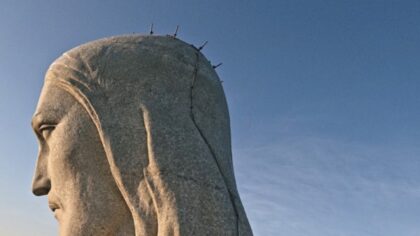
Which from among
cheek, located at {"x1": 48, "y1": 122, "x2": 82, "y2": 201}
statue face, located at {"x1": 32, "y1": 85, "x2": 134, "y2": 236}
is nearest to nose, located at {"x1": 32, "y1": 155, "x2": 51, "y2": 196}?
statue face, located at {"x1": 32, "y1": 85, "x2": 134, "y2": 236}

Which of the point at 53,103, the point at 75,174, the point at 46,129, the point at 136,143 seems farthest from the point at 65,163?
the point at 136,143

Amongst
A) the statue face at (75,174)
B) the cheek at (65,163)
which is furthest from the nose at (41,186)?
the cheek at (65,163)

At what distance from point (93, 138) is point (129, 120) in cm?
42

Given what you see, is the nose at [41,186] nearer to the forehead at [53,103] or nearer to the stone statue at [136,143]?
the stone statue at [136,143]

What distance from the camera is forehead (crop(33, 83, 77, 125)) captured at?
583cm

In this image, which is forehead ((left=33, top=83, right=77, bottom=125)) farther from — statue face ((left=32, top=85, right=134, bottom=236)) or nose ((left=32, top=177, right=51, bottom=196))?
nose ((left=32, top=177, right=51, bottom=196))

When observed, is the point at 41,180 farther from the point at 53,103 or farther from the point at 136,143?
the point at 136,143

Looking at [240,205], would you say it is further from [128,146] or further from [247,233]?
[128,146]

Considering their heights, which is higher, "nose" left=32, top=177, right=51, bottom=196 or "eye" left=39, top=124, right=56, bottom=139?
"eye" left=39, top=124, right=56, bottom=139

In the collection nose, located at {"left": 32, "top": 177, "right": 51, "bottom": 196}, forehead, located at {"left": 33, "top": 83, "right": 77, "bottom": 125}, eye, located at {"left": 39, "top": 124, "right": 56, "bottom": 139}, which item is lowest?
nose, located at {"left": 32, "top": 177, "right": 51, "bottom": 196}

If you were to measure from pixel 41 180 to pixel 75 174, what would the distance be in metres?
0.70

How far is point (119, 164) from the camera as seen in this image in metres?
5.26

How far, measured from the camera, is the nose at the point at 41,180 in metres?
6.03

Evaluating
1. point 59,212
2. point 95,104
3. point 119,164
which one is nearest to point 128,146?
point 119,164
